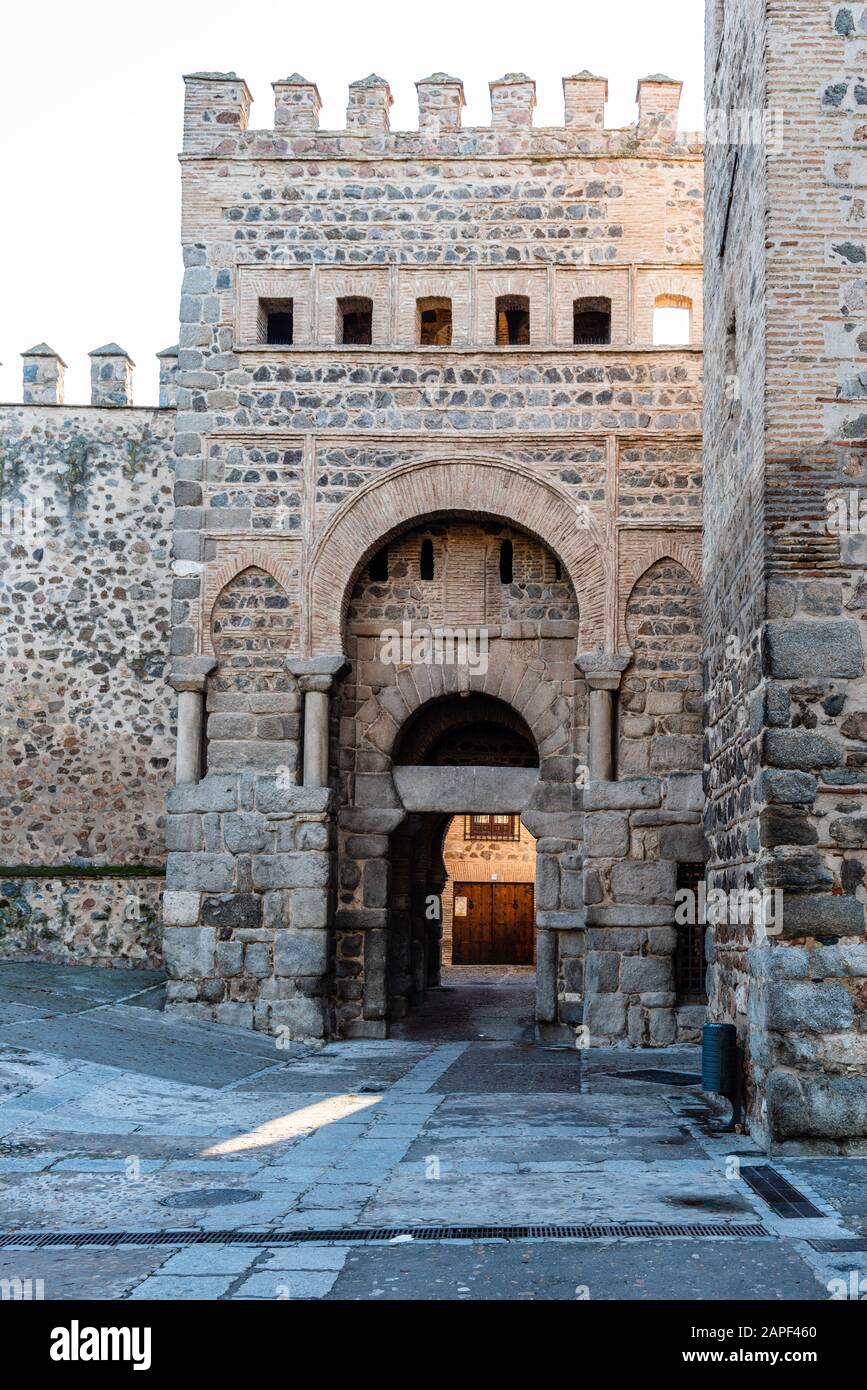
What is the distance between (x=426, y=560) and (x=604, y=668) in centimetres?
219

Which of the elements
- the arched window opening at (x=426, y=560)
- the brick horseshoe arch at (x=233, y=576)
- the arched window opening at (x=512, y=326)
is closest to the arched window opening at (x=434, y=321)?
the arched window opening at (x=512, y=326)

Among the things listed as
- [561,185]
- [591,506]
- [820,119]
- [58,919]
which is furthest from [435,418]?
[58,919]

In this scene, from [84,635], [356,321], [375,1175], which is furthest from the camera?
[84,635]

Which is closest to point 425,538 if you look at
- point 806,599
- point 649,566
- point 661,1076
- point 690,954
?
point 649,566

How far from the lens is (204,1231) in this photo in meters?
6.15

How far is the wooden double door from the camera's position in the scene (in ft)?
91.6

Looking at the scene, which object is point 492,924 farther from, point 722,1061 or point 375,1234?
point 375,1234

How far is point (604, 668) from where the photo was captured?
45.0 ft

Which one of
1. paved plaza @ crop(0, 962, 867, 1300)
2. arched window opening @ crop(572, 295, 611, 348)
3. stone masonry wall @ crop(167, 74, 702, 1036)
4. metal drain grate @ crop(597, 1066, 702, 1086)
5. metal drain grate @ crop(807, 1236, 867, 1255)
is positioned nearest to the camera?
paved plaza @ crop(0, 962, 867, 1300)

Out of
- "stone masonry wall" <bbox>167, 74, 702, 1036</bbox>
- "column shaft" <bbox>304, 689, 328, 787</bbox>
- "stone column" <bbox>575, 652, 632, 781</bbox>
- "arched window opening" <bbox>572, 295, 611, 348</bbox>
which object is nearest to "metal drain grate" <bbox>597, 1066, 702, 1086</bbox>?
"stone masonry wall" <bbox>167, 74, 702, 1036</bbox>

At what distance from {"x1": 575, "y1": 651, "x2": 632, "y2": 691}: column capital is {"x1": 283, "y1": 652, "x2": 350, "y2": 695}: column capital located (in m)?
2.29

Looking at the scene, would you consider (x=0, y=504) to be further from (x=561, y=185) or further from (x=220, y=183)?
(x=561, y=185)

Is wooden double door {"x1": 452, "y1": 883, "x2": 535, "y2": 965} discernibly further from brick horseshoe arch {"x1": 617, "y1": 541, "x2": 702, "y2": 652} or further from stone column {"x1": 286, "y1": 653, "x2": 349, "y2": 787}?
brick horseshoe arch {"x1": 617, "y1": 541, "x2": 702, "y2": 652}

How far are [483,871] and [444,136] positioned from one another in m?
16.2
